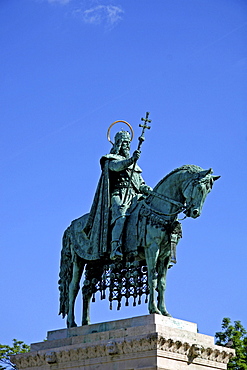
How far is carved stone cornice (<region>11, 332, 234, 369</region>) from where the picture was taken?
20.5 m

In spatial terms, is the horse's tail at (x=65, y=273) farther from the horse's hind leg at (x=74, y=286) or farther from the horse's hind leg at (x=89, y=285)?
the horse's hind leg at (x=89, y=285)

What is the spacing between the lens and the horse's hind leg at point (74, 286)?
2402 cm

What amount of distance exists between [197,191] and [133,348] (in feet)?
15.1

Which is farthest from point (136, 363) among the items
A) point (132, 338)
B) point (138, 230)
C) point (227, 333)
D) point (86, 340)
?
point (227, 333)

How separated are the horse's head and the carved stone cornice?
3.50 metres

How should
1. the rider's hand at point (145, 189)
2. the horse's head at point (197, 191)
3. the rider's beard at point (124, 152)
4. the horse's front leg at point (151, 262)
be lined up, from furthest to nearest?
the rider's beard at point (124, 152) → the rider's hand at point (145, 189) → the horse's front leg at point (151, 262) → the horse's head at point (197, 191)

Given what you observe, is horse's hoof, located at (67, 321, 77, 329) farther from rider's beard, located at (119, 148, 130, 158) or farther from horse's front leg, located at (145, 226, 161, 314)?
rider's beard, located at (119, 148, 130, 158)

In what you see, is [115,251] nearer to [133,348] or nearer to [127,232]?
[127,232]

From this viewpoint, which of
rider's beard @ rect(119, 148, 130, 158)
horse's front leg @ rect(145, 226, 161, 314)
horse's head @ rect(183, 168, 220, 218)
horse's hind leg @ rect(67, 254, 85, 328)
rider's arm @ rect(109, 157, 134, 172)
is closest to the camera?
horse's head @ rect(183, 168, 220, 218)

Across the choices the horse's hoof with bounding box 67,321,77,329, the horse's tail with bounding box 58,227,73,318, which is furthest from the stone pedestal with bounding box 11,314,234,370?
the horse's tail with bounding box 58,227,73,318

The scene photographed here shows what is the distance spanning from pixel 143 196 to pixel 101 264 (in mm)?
2478

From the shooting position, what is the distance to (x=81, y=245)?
24078 millimetres

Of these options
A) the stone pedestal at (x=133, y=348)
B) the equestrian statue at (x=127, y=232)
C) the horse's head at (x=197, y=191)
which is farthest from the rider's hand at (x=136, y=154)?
the stone pedestal at (x=133, y=348)

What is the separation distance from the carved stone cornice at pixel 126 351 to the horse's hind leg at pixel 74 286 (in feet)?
4.23
